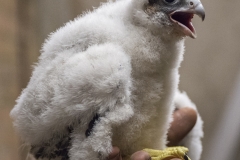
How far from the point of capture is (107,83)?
0.68 m

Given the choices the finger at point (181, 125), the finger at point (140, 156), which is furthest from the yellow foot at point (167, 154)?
the finger at point (181, 125)

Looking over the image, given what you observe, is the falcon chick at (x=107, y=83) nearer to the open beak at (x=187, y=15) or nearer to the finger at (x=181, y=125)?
the open beak at (x=187, y=15)

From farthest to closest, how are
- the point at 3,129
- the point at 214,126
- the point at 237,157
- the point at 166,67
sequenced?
the point at 214,126
the point at 237,157
the point at 3,129
the point at 166,67

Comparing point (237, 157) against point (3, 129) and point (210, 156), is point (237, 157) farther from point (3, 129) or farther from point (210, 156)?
point (3, 129)

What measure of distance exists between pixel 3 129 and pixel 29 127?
57 centimetres

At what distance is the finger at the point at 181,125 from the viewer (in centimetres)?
101

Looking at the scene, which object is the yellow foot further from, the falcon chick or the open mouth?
the open mouth

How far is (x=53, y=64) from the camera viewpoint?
2.42 ft

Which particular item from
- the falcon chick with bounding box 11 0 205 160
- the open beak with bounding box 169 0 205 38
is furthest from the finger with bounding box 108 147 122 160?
the open beak with bounding box 169 0 205 38

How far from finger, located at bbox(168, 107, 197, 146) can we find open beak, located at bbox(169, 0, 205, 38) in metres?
0.31

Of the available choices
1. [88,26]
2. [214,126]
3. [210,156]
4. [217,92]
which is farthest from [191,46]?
[88,26]

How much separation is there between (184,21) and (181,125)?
33cm

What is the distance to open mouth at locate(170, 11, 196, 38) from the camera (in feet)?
2.54

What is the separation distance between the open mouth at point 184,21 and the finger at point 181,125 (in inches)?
12.3
